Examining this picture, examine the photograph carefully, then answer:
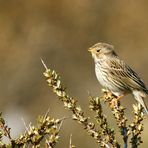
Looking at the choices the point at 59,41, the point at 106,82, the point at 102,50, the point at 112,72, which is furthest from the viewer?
the point at 59,41

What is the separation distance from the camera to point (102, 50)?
360 inches

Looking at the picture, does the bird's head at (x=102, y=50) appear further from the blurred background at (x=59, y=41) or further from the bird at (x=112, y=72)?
the blurred background at (x=59, y=41)

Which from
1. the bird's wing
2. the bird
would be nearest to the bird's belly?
the bird

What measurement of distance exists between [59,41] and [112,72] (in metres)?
11.5

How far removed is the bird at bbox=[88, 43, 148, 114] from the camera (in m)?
8.73

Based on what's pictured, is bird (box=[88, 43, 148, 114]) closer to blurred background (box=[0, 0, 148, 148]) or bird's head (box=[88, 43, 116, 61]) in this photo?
bird's head (box=[88, 43, 116, 61])

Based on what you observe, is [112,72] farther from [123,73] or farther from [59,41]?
[59,41]

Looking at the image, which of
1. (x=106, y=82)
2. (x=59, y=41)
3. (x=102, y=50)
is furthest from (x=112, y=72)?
(x=59, y=41)

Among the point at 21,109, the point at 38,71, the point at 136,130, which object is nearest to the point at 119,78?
the point at 136,130

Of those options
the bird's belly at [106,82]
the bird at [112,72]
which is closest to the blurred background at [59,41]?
the bird at [112,72]

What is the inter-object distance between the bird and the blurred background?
8367 mm

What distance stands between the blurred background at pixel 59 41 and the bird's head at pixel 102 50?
27.5ft

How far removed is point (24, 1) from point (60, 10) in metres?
1.00

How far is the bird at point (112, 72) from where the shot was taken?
8727mm
